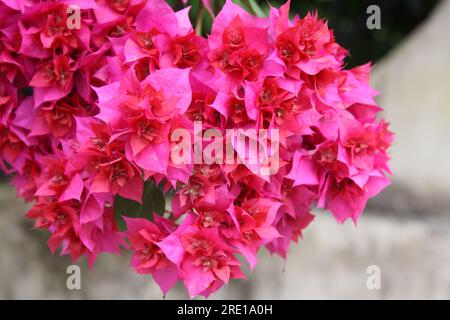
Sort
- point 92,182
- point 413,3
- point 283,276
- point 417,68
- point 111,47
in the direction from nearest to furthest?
1. point 92,182
2. point 111,47
3. point 283,276
4. point 417,68
5. point 413,3

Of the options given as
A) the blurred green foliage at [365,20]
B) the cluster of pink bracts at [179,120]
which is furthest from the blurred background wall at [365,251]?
the cluster of pink bracts at [179,120]

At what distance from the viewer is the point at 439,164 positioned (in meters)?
1.37

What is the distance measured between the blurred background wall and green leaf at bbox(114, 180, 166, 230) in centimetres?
58

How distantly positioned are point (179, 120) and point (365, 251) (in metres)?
0.82

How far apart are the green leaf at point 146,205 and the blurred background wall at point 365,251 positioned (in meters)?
0.58

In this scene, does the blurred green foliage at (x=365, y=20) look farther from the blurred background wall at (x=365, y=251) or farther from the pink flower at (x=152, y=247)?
the pink flower at (x=152, y=247)

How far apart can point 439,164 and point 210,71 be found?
0.84 meters

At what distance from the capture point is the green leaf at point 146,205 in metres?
0.76

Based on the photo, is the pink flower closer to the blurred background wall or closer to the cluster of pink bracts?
the cluster of pink bracts

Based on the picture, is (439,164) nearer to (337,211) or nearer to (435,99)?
(435,99)

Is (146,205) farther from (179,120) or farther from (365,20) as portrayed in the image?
(365,20)

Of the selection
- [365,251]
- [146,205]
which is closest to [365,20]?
[365,251]

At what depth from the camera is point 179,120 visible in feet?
2.06

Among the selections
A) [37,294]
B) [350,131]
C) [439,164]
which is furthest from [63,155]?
[439,164]
